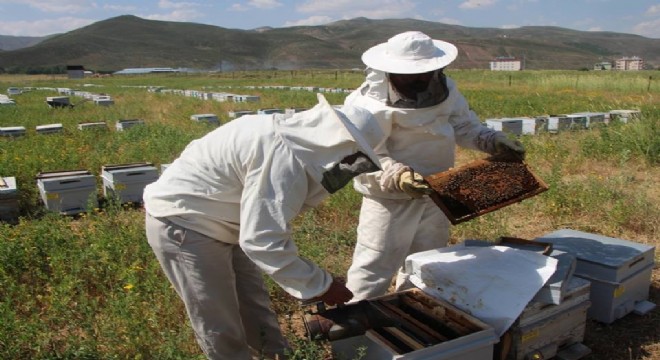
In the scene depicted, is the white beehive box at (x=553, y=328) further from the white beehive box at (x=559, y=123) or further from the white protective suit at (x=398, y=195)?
the white beehive box at (x=559, y=123)

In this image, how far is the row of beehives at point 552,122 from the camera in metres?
10.1

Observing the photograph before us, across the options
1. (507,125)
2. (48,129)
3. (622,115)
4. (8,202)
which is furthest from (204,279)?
(622,115)

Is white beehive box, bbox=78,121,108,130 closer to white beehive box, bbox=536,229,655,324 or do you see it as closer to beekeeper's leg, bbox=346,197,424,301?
beekeeper's leg, bbox=346,197,424,301

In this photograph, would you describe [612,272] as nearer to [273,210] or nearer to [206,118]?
[273,210]

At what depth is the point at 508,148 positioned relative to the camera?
376 cm

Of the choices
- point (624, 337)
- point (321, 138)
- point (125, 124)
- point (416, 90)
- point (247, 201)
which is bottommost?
point (624, 337)

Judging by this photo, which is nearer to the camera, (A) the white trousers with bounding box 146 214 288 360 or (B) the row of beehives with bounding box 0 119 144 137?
(A) the white trousers with bounding box 146 214 288 360

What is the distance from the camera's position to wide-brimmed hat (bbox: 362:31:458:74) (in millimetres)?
3189

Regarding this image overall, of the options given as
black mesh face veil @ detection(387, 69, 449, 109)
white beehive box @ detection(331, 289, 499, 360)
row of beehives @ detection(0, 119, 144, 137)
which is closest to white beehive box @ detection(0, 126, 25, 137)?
row of beehives @ detection(0, 119, 144, 137)

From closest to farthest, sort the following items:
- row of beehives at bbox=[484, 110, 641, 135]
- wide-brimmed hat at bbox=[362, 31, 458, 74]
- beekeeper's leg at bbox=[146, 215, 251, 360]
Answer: beekeeper's leg at bbox=[146, 215, 251, 360], wide-brimmed hat at bbox=[362, 31, 458, 74], row of beehives at bbox=[484, 110, 641, 135]

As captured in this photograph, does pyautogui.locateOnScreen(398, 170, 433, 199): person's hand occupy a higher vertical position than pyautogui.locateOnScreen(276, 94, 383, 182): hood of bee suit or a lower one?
lower

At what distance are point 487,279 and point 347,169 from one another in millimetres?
1103

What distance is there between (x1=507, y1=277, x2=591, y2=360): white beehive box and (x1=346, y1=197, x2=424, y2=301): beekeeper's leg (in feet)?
3.04

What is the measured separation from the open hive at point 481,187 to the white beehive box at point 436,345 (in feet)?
2.26
